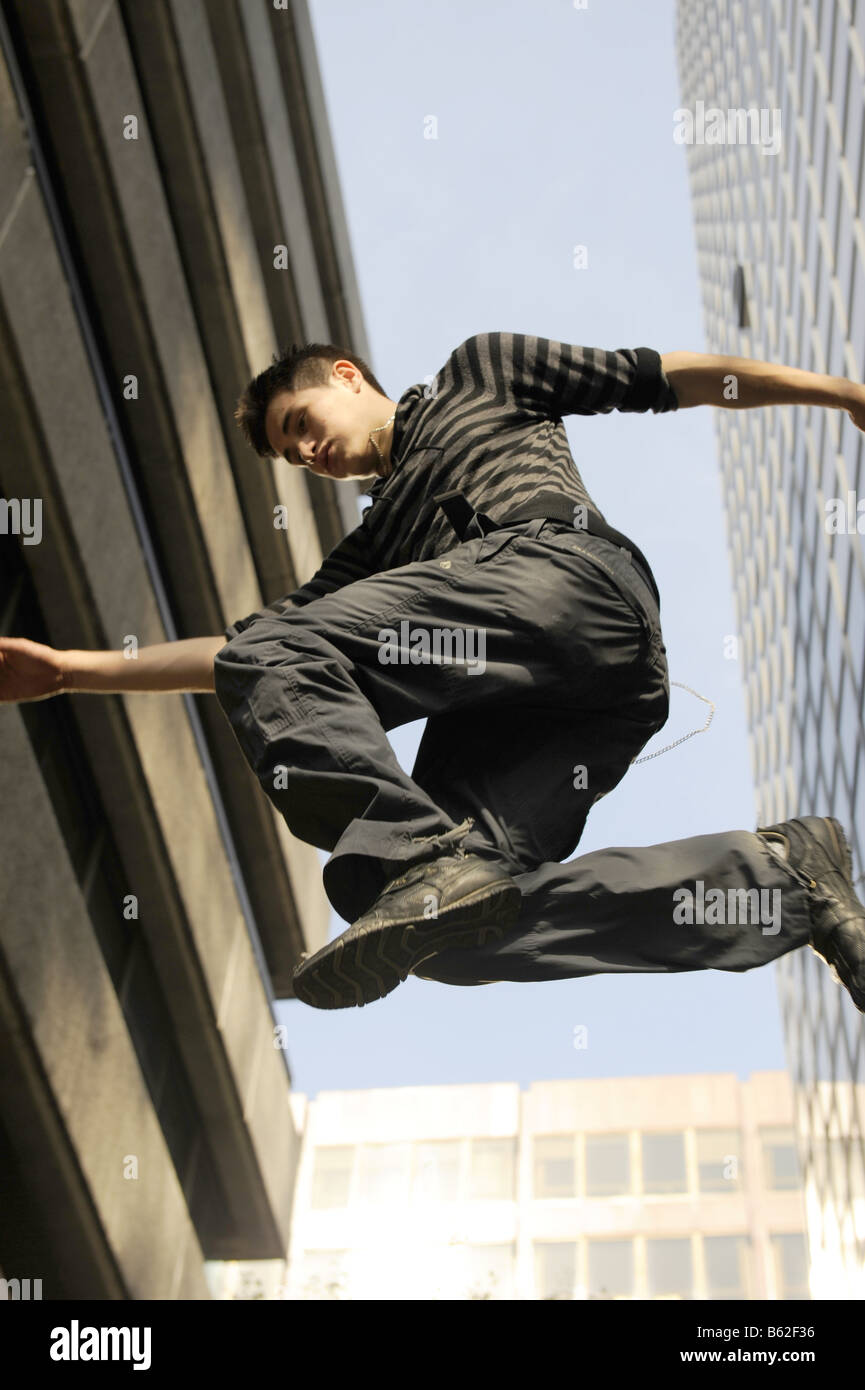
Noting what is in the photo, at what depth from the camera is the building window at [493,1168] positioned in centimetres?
7738

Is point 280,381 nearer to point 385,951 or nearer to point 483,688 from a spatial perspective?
point 483,688

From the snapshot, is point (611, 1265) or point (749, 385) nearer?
point (749, 385)

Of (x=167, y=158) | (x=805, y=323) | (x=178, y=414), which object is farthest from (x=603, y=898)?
(x=805, y=323)

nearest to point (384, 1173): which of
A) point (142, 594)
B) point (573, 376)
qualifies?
point (142, 594)

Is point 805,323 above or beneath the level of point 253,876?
above

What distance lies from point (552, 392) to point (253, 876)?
1416cm

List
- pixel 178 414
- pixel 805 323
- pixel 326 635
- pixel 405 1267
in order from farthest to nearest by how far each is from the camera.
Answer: pixel 405 1267
pixel 805 323
pixel 178 414
pixel 326 635

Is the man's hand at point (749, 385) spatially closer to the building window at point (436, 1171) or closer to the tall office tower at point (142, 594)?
the tall office tower at point (142, 594)

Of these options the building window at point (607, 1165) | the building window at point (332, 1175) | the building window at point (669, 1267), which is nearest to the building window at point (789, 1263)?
the building window at point (669, 1267)

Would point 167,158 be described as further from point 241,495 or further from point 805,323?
point 805,323

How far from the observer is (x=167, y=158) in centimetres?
A: 1424

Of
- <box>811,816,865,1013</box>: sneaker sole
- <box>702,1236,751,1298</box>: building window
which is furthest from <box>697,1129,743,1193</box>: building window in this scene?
<box>811,816,865,1013</box>: sneaker sole

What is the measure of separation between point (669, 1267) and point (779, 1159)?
10630mm

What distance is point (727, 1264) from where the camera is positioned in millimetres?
72688
